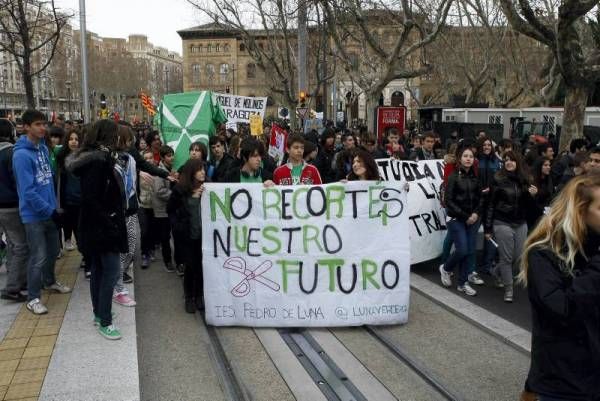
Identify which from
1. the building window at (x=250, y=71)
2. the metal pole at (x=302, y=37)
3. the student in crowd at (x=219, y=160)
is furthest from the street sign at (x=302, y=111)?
the building window at (x=250, y=71)

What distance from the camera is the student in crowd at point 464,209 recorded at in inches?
249


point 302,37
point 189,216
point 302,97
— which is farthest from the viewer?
point 302,97

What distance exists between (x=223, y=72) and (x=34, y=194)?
88.3 metres

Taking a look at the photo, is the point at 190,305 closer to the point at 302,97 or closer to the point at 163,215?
the point at 163,215

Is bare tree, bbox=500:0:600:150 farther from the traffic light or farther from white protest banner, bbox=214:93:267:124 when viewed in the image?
the traffic light

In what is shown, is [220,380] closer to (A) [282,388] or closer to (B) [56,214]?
(A) [282,388]

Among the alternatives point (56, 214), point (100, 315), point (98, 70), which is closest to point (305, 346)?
point (100, 315)

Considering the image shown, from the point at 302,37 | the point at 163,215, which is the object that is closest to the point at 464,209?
the point at 163,215

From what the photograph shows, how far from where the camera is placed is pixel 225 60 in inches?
3583

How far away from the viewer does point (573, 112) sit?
14.7 metres

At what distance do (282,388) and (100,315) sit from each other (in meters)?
1.69

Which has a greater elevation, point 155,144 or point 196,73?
point 196,73

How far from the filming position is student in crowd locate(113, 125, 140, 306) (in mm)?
4762

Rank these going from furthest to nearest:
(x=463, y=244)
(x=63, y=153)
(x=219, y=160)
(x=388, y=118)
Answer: (x=388, y=118) → (x=219, y=160) → (x=63, y=153) → (x=463, y=244)
